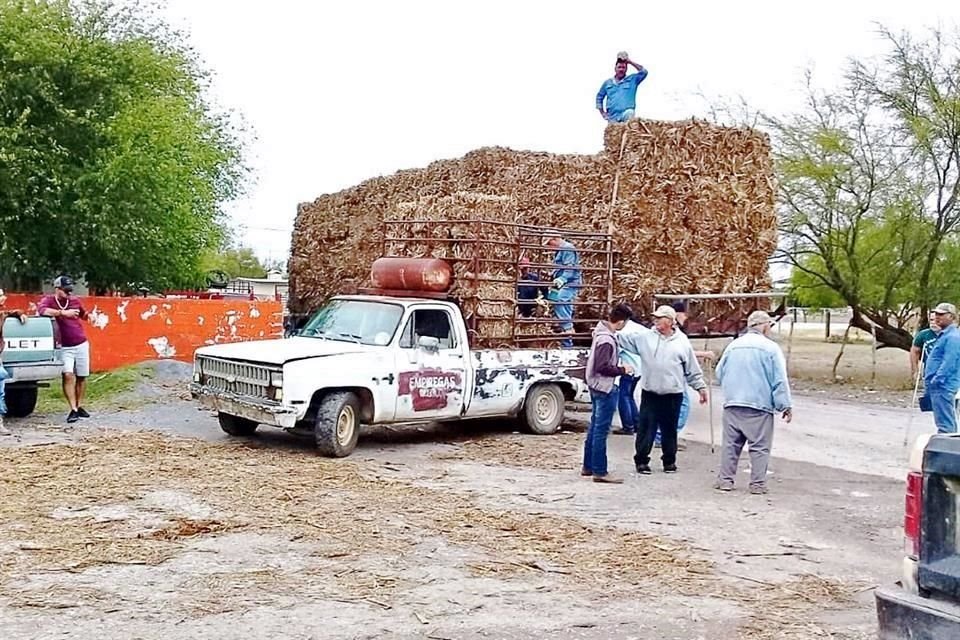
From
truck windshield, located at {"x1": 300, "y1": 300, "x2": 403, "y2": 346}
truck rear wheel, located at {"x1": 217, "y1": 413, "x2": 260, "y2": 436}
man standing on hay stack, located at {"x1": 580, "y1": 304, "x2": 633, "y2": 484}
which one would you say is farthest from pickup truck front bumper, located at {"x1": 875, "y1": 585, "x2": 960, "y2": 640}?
truck rear wheel, located at {"x1": 217, "y1": 413, "x2": 260, "y2": 436}

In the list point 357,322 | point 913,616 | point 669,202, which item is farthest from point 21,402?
point 913,616

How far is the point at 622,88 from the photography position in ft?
50.3

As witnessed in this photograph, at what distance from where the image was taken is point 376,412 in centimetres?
1152

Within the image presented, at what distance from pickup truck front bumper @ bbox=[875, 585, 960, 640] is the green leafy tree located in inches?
623

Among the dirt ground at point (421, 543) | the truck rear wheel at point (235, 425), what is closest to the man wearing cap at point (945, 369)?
the dirt ground at point (421, 543)

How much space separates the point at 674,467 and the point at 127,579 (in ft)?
19.6

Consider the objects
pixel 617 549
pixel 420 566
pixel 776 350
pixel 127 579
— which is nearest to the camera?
pixel 127 579

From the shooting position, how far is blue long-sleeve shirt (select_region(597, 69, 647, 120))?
15.3 metres

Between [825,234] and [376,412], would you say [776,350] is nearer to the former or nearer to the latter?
[376,412]

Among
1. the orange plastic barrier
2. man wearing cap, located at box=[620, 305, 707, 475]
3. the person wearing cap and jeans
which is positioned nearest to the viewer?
man wearing cap, located at box=[620, 305, 707, 475]

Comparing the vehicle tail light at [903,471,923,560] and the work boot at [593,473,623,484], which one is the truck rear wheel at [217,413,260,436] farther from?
the vehicle tail light at [903,471,923,560]

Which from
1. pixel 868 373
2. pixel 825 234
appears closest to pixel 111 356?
pixel 825 234

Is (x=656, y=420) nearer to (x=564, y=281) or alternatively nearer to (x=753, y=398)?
(x=753, y=398)

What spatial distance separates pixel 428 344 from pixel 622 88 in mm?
5601
